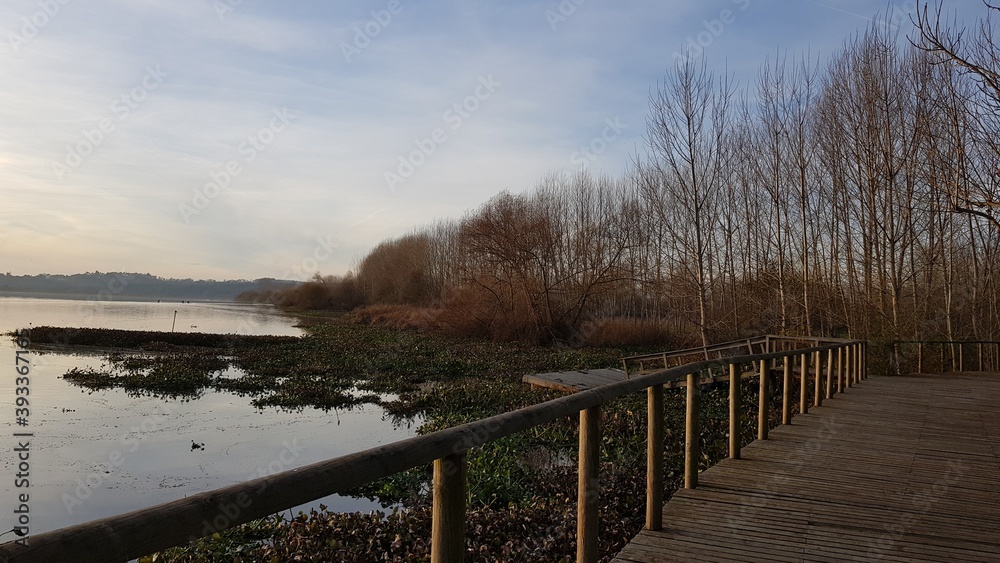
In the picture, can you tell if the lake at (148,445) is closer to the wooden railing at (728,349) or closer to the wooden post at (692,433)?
the wooden post at (692,433)

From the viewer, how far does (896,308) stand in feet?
63.7

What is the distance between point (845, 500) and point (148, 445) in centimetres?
1162

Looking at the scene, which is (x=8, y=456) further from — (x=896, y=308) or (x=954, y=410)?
(x=896, y=308)

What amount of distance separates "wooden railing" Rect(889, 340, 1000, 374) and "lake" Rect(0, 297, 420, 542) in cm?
1400

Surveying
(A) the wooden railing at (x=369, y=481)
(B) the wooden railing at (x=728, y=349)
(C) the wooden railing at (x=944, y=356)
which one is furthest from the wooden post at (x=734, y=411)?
(C) the wooden railing at (x=944, y=356)

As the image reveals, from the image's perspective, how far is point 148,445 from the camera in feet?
40.1

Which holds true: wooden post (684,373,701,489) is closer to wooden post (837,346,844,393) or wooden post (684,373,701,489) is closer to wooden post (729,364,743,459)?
wooden post (729,364,743,459)

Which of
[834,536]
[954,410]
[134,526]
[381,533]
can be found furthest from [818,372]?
[134,526]

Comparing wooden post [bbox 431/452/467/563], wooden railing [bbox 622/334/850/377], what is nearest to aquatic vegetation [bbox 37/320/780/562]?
wooden railing [bbox 622/334/850/377]

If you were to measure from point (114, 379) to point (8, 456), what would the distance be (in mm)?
9789

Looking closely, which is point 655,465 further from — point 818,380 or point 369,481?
point 818,380

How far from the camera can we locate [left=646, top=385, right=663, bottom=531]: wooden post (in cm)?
436

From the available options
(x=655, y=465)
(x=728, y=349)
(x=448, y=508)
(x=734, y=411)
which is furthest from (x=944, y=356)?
(x=448, y=508)

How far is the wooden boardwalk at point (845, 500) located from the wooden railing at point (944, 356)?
1100 centimetres
